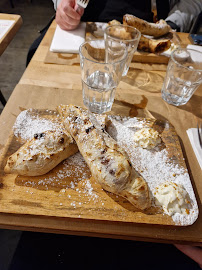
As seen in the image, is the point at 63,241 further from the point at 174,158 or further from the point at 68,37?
the point at 68,37

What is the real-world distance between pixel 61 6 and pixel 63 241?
4.04 feet

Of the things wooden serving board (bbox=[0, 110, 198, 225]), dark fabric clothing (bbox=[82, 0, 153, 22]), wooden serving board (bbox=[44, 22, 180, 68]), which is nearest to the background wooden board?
wooden serving board (bbox=[44, 22, 180, 68])

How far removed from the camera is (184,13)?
Result: 1572mm

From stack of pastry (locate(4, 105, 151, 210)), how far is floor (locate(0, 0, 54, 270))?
53 centimetres

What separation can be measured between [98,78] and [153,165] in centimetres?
42

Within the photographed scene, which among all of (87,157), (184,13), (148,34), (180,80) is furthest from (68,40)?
(184,13)

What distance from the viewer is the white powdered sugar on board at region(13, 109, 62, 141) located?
2.46 ft

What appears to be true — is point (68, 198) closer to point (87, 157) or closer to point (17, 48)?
point (87, 157)

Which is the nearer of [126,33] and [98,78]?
[98,78]

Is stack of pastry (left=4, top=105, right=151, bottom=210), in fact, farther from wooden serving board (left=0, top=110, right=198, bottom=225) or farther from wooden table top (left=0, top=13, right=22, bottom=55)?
wooden table top (left=0, top=13, right=22, bottom=55)

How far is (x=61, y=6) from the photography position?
1229 mm

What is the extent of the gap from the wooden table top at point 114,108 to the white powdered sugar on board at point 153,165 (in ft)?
0.14

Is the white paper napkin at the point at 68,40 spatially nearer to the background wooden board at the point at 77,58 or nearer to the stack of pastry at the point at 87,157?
the background wooden board at the point at 77,58

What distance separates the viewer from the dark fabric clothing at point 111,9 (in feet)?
4.92
